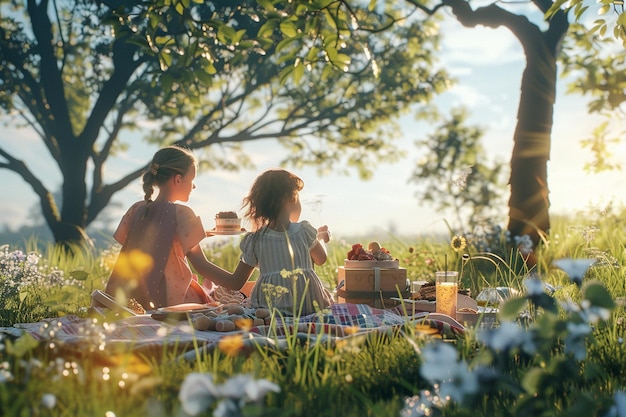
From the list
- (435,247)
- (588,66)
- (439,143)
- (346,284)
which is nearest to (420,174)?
(439,143)

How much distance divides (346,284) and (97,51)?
34.8 ft

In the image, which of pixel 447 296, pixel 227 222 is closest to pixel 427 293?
pixel 447 296

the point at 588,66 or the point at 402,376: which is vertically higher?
the point at 588,66

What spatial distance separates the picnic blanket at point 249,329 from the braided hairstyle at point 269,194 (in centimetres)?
77

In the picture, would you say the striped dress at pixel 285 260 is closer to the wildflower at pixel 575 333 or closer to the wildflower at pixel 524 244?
the wildflower at pixel 575 333

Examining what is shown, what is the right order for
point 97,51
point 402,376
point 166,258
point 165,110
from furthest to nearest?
1. point 165,110
2. point 97,51
3. point 166,258
4. point 402,376

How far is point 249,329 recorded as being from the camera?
454cm

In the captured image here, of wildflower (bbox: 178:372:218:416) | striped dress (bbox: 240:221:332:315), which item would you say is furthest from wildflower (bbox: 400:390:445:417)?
striped dress (bbox: 240:221:332:315)

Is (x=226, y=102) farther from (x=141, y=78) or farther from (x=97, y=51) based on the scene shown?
(x=97, y=51)

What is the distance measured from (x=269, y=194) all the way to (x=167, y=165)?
3.52 feet

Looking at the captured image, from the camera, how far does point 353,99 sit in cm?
1612

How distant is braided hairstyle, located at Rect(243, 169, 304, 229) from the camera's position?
17.5 ft

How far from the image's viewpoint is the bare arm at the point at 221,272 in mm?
5641

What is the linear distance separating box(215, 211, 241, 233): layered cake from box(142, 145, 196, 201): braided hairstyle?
62 cm
